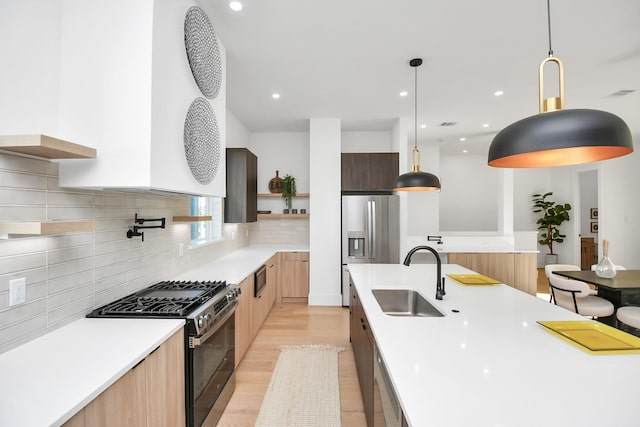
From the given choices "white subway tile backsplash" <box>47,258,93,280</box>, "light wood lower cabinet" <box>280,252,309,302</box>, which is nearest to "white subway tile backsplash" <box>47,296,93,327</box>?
"white subway tile backsplash" <box>47,258,93,280</box>

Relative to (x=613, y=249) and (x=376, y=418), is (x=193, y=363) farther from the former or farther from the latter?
(x=613, y=249)

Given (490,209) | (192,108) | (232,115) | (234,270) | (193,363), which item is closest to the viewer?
(193,363)

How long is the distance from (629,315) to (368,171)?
3.36 m

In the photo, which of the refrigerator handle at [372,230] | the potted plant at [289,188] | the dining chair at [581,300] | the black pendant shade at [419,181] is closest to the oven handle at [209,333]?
the black pendant shade at [419,181]

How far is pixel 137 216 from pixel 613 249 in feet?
27.8

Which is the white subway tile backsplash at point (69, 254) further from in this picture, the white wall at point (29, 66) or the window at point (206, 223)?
the window at point (206, 223)

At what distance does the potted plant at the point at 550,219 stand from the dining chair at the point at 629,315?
15.8ft

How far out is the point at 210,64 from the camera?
2.15 meters

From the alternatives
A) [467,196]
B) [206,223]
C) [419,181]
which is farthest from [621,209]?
[206,223]

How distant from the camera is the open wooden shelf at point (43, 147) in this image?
44.4 inches

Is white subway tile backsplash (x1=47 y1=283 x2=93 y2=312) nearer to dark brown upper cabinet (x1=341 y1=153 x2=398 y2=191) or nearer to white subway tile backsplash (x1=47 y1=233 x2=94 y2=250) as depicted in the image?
white subway tile backsplash (x1=47 y1=233 x2=94 y2=250)

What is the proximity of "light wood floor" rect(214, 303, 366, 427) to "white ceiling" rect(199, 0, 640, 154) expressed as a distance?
116 inches

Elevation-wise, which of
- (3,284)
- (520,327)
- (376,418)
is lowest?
(376,418)

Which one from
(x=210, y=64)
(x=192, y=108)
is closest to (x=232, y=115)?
(x=210, y=64)
